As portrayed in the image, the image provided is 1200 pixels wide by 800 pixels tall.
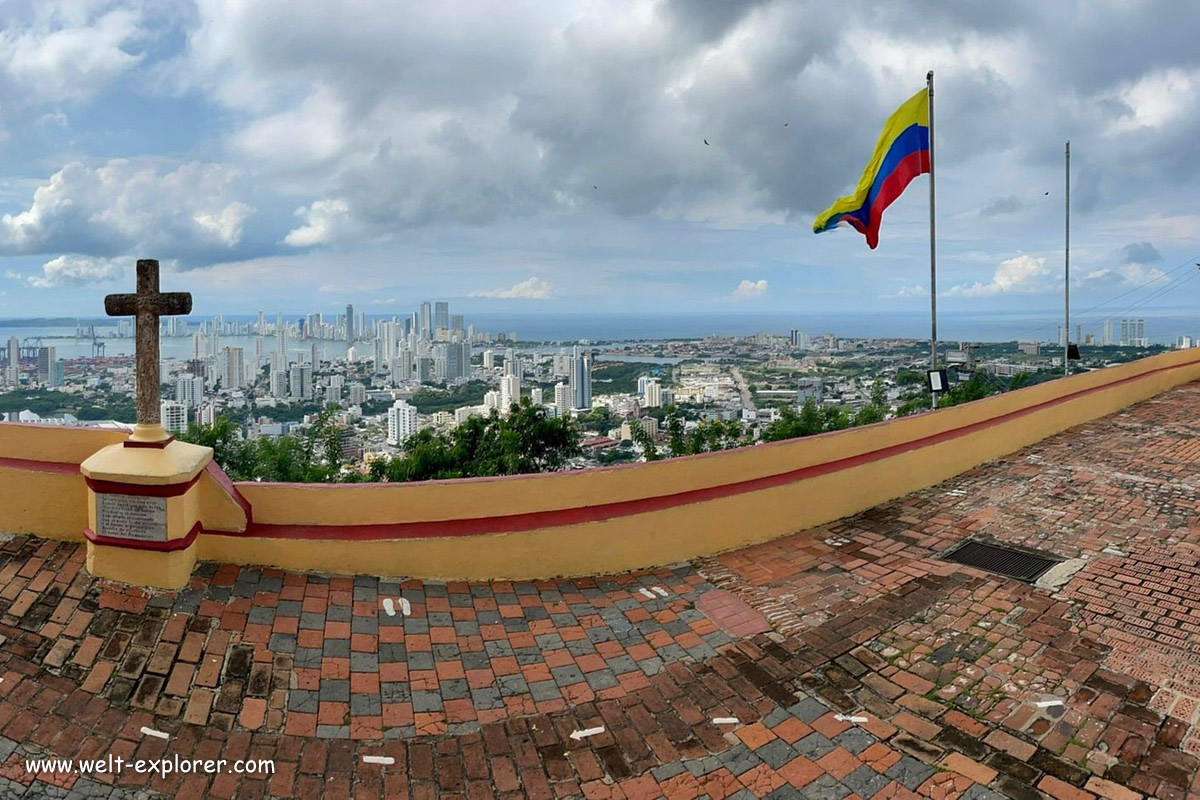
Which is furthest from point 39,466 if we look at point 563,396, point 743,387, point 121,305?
point 743,387

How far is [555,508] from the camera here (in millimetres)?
4527

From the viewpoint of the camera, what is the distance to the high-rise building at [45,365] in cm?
964

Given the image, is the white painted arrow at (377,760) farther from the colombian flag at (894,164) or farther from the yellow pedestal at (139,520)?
the colombian flag at (894,164)

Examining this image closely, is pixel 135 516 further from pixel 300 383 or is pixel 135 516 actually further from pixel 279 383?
pixel 279 383

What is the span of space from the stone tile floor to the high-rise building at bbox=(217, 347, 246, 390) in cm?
1049

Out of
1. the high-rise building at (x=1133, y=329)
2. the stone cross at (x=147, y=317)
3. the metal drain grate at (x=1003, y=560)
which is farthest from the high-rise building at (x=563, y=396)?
the high-rise building at (x=1133, y=329)

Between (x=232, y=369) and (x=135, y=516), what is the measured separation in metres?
11.5

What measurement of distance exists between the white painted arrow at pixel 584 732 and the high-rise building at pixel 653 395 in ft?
32.1

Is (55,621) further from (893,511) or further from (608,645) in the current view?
(893,511)

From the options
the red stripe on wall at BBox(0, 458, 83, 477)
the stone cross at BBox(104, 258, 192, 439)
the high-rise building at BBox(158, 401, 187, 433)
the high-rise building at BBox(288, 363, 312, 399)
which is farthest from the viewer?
the high-rise building at BBox(288, 363, 312, 399)

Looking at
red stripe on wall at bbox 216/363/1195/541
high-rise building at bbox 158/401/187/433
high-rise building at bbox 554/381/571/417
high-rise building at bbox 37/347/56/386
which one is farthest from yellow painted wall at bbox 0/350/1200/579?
high-rise building at bbox 37/347/56/386

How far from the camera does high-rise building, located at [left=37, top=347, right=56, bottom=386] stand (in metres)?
9.64

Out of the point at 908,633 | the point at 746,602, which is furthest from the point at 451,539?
the point at 908,633

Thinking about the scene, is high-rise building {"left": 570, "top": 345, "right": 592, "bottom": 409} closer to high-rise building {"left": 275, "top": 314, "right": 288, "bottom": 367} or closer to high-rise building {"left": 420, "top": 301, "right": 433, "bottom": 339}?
high-rise building {"left": 275, "top": 314, "right": 288, "bottom": 367}
